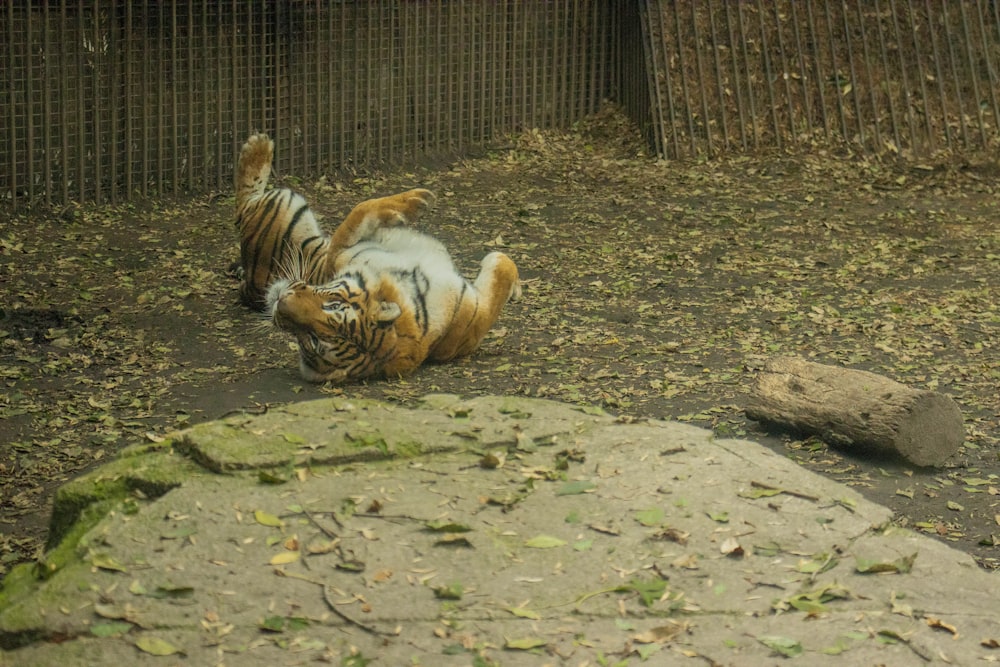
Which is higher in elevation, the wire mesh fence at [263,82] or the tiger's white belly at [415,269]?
the wire mesh fence at [263,82]

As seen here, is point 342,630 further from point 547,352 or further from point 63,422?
point 547,352

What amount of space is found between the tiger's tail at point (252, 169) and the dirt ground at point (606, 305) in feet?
2.12

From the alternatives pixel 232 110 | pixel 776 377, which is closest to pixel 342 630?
pixel 776 377

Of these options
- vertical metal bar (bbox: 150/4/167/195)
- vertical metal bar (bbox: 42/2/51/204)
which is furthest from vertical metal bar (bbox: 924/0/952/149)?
vertical metal bar (bbox: 42/2/51/204)

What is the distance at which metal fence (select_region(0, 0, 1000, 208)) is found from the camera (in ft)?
27.9

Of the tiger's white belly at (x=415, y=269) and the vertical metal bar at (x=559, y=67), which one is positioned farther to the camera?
the vertical metal bar at (x=559, y=67)

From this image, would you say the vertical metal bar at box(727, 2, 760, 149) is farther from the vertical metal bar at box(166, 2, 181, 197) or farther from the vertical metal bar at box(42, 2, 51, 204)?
the vertical metal bar at box(42, 2, 51, 204)

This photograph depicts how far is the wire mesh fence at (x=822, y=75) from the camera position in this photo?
1019 centimetres

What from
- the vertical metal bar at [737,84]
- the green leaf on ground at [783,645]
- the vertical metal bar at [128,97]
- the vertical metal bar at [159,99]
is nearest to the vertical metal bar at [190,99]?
the vertical metal bar at [159,99]

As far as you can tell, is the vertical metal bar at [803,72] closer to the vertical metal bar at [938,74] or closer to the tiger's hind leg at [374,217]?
the vertical metal bar at [938,74]

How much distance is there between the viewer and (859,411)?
4570mm

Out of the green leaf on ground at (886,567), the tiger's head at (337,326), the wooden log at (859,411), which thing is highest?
the tiger's head at (337,326)

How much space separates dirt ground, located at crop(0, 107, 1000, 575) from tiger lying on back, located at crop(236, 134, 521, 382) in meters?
0.15

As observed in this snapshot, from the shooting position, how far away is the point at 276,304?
17.4ft
